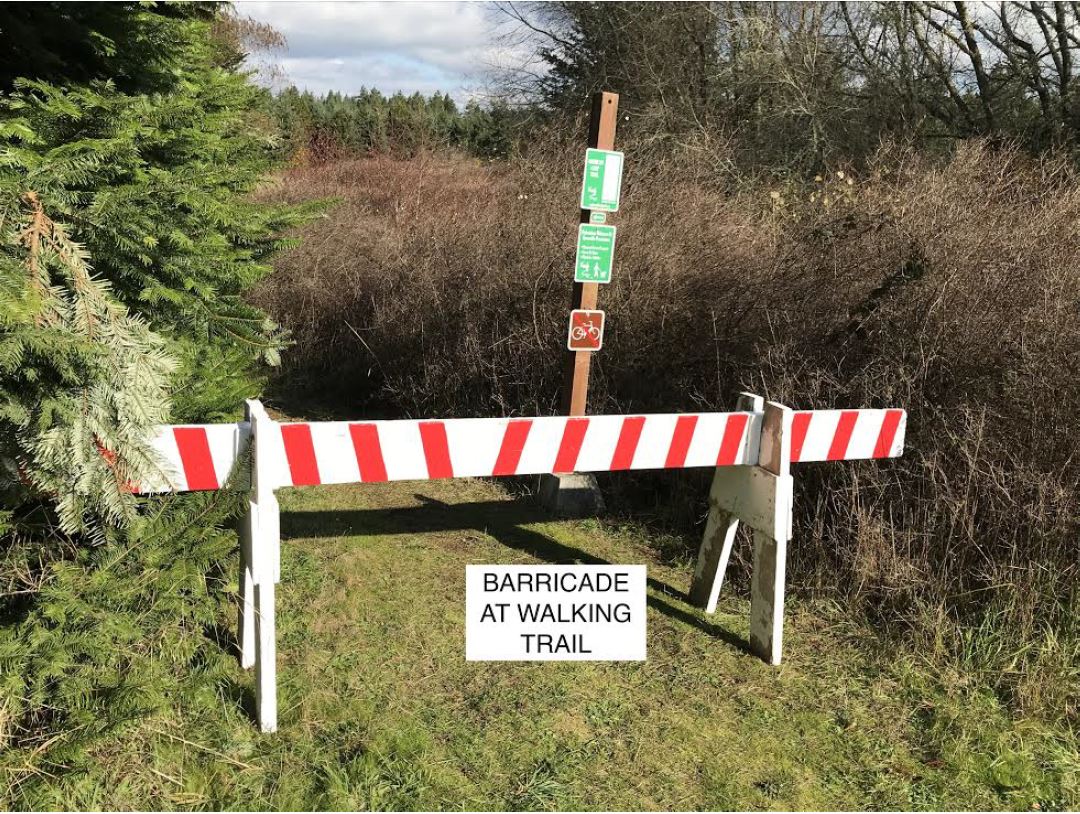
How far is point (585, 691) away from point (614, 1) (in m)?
11.9

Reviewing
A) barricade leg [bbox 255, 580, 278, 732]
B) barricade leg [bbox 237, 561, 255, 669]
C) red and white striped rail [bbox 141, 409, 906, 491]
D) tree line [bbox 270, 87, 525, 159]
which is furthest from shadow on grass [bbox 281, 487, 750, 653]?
tree line [bbox 270, 87, 525, 159]

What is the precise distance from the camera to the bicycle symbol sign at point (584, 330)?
5.32m

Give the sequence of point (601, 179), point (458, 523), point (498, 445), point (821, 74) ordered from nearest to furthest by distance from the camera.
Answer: point (498, 445), point (601, 179), point (458, 523), point (821, 74)

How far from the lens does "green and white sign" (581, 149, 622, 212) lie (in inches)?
201

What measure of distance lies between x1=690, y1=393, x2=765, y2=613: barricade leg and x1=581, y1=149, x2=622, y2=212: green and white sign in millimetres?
1733

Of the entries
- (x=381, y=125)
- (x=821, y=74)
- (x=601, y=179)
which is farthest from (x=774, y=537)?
(x=381, y=125)

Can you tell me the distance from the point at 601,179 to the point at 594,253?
0.44 meters

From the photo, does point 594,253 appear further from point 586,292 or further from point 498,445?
point 498,445

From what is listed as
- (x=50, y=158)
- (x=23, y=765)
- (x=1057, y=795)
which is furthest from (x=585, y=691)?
(x=50, y=158)

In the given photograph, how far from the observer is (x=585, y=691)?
138 inches

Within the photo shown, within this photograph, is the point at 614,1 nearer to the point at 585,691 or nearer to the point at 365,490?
the point at 365,490

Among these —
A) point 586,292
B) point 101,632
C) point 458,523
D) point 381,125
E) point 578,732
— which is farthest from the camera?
point 381,125

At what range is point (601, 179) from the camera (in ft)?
16.8

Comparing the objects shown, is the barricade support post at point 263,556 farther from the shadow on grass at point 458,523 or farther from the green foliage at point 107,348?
the shadow on grass at point 458,523
